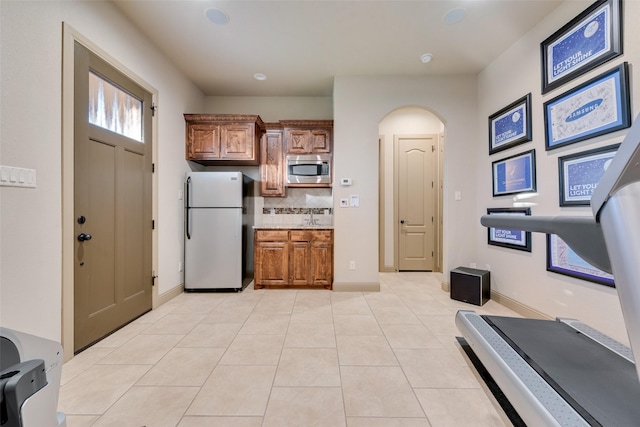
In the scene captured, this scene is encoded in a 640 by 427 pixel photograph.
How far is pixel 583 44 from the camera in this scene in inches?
79.3

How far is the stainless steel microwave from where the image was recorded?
3.72m

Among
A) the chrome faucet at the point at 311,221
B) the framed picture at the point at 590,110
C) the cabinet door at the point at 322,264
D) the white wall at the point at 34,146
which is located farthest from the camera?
the chrome faucet at the point at 311,221

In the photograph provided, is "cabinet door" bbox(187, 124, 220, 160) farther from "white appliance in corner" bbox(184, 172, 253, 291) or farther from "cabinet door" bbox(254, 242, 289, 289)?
"cabinet door" bbox(254, 242, 289, 289)

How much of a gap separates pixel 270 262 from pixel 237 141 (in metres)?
1.81

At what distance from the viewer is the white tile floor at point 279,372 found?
1.36m

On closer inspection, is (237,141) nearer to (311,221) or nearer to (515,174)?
(311,221)

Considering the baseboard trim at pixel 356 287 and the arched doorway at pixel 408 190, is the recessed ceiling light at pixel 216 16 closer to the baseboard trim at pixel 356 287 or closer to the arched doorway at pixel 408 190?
the arched doorway at pixel 408 190

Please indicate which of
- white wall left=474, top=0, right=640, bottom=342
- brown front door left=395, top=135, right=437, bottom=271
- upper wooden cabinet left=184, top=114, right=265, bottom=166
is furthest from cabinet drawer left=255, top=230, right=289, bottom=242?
white wall left=474, top=0, right=640, bottom=342

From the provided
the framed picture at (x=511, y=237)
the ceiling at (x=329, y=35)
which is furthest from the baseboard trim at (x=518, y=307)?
the ceiling at (x=329, y=35)

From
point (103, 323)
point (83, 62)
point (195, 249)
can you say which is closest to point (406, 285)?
point (195, 249)

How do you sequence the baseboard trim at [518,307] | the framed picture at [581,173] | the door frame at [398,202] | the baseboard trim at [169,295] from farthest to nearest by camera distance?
the door frame at [398,202] → the baseboard trim at [169,295] → the baseboard trim at [518,307] → the framed picture at [581,173]

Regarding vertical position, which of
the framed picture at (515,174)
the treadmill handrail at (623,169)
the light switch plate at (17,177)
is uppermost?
the framed picture at (515,174)

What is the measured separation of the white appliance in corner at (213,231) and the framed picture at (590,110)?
11.4 ft

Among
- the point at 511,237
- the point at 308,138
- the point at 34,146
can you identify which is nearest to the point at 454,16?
the point at 308,138
